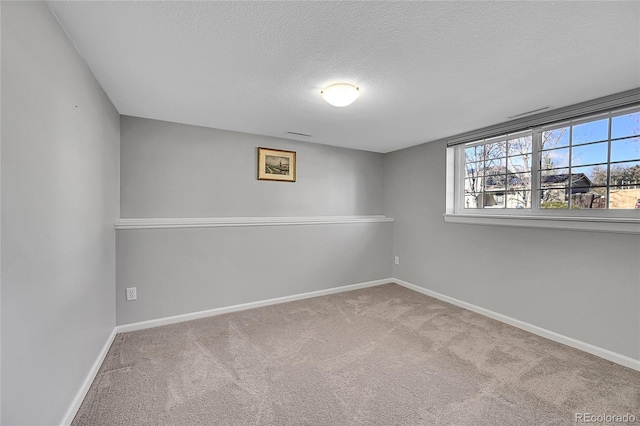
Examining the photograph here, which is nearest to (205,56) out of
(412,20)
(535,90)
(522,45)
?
(412,20)

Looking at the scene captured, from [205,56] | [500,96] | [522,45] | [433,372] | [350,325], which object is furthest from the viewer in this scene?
→ [350,325]

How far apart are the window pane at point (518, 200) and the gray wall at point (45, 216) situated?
3805 mm

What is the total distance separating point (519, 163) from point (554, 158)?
311 millimetres

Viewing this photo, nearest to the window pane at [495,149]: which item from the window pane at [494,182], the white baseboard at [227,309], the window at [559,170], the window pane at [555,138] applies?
the window at [559,170]

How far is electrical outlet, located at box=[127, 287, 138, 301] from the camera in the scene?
2.66 metres

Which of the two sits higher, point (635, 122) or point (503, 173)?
point (635, 122)

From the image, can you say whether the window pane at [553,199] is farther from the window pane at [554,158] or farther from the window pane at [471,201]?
the window pane at [471,201]

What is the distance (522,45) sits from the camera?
4.97 ft

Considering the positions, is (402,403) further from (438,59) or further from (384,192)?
(384,192)

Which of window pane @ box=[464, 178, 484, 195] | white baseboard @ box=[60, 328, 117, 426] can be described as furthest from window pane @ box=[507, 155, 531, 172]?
white baseboard @ box=[60, 328, 117, 426]

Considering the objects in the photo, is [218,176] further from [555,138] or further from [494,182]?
[555,138]

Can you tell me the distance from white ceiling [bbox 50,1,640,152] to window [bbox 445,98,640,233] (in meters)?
0.38

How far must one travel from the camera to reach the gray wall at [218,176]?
2.77 meters

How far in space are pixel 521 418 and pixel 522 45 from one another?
2.15m
